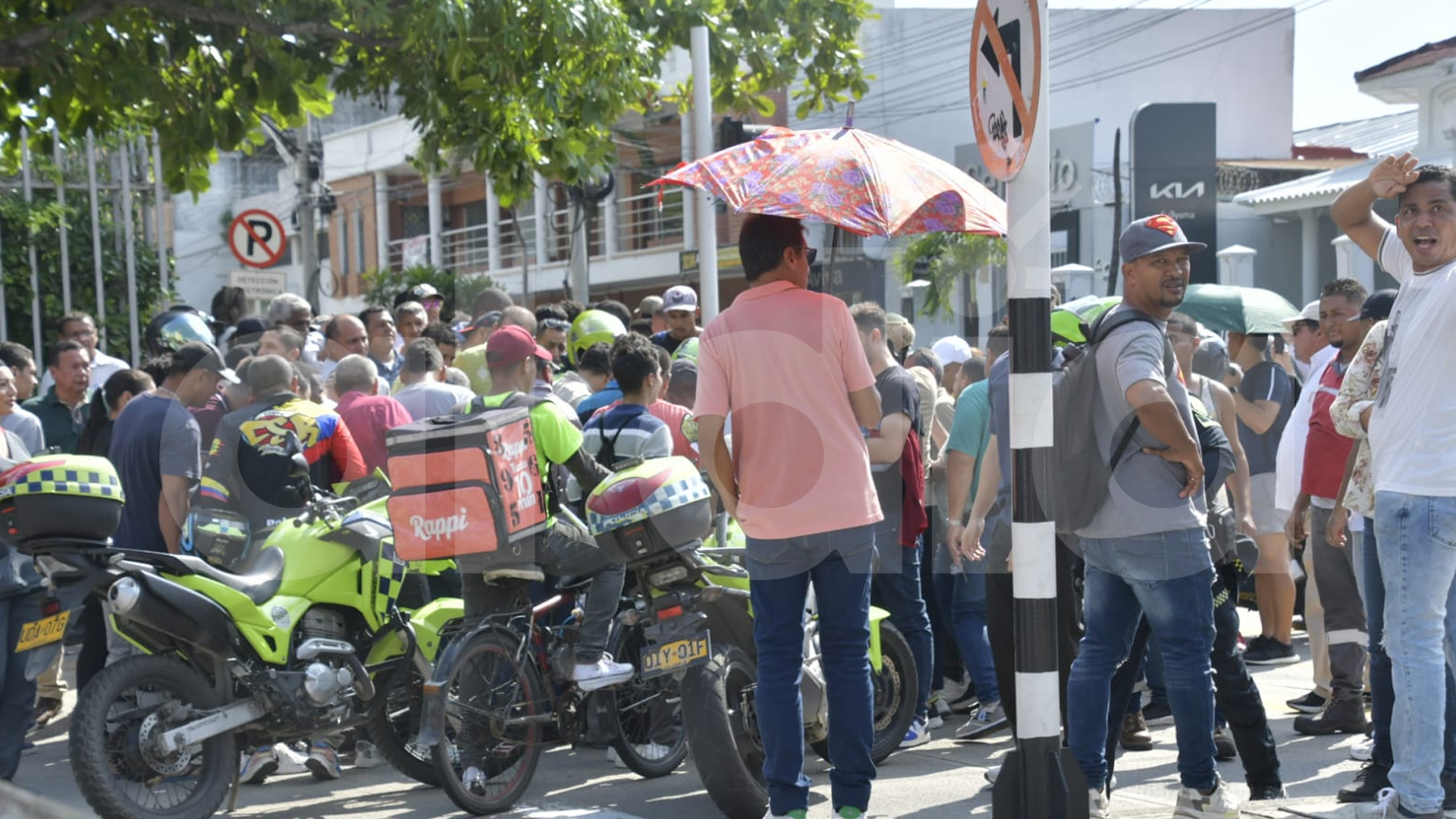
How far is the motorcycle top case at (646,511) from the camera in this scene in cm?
564

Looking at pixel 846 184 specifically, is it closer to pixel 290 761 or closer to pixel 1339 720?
pixel 1339 720

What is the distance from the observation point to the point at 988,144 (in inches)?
192

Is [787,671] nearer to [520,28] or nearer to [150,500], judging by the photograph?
[150,500]

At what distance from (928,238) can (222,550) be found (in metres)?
23.3

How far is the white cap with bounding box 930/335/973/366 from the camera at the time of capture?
10609mm

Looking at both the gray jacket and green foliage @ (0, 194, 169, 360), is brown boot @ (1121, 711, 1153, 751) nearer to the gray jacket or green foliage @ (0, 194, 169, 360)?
the gray jacket

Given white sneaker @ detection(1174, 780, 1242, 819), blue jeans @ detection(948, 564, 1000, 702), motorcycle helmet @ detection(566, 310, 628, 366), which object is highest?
motorcycle helmet @ detection(566, 310, 628, 366)

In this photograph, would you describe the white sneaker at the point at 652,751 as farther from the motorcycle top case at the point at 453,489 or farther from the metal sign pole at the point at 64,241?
the metal sign pole at the point at 64,241

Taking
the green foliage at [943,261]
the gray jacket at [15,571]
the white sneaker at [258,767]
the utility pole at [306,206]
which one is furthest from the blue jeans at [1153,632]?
the green foliage at [943,261]

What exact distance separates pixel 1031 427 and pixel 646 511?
1.63m

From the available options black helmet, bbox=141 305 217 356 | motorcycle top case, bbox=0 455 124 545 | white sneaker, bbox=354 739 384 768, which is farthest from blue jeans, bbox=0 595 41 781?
black helmet, bbox=141 305 217 356

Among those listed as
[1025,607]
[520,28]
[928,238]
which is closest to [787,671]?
[1025,607]

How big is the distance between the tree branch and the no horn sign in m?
5.84

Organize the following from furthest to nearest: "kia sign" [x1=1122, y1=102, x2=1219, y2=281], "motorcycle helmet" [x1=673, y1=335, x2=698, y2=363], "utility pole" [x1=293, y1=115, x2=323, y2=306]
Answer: "kia sign" [x1=1122, y1=102, x2=1219, y2=281] → "utility pole" [x1=293, y1=115, x2=323, y2=306] → "motorcycle helmet" [x1=673, y1=335, x2=698, y2=363]
